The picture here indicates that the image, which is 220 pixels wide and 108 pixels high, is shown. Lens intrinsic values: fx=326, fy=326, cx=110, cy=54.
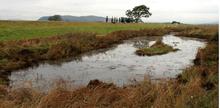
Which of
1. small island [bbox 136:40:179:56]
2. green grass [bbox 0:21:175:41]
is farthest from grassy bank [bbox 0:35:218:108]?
green grass [bbox 0:21:175:41]

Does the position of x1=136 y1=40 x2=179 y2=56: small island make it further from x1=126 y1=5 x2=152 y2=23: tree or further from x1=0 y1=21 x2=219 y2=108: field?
x1=126 y1=5 x2=152 y2=23: tree

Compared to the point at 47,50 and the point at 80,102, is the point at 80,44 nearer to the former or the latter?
the point at 47,50

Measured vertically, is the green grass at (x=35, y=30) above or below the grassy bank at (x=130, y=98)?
above

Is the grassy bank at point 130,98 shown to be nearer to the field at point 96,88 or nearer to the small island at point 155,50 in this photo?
the field at point 96,88

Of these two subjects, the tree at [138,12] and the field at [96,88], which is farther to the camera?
the tree at [138,12]

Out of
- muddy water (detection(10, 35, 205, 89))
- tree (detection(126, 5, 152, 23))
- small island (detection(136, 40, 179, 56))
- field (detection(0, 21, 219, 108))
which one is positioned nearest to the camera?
field (detection(0, 21, 219, 108))

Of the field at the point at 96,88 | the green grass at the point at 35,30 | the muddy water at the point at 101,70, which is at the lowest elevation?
the muddy water at the point at 101,70

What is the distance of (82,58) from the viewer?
2392cm

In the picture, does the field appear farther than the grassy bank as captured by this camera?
Yes

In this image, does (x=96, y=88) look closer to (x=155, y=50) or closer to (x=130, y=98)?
(x=130, y=98)

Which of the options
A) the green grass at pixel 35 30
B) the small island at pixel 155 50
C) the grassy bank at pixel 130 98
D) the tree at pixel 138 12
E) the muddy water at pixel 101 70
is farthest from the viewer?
the tree at pixel 138 12

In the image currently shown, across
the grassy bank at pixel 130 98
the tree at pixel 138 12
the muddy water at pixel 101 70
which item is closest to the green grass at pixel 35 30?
the muddy water at pixel 101 70

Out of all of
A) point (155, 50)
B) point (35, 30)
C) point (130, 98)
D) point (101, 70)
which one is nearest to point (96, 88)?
point (130, 98)

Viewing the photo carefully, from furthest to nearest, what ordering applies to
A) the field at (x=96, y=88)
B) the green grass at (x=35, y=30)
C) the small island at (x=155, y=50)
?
1. the green grass at (x=35, y=30)
2. the small island at (x=155, y=50)
3. the field at (x=96, y=88)
